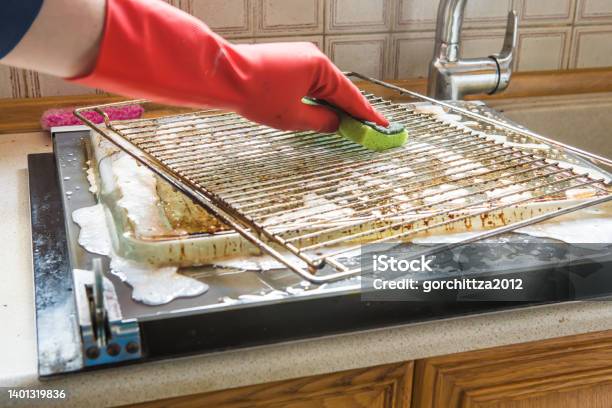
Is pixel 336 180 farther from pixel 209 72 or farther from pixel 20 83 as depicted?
pixel 20 83

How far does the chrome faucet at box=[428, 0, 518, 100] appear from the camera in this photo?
1274mm

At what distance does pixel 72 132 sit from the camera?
108 centimetres

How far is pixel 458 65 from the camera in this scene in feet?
4.24

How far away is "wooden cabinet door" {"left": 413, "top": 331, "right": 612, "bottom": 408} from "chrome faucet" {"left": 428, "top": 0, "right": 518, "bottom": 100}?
600 mm

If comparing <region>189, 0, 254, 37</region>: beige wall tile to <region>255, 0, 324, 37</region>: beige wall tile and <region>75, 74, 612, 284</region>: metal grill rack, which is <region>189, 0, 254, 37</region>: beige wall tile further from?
<region>75, 74, 612, 284</region>: metal grill rack

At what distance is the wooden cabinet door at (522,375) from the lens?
2.49 ft

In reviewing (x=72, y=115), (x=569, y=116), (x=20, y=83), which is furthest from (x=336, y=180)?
(x=569, y=116)

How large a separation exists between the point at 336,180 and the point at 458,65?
53 centimetres

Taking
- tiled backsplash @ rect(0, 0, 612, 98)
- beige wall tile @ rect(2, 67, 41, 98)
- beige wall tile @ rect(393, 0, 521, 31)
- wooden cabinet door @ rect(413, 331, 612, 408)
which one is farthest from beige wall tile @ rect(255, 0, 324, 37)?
wooden cabinet door @ rect(413, 331, 612, 408)

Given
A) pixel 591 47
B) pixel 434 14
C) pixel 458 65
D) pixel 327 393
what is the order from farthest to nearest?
pixel 591 47 → pixel 434 14 → pixel 458 65 → pixel 327 393

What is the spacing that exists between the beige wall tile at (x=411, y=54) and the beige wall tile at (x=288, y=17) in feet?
0.50

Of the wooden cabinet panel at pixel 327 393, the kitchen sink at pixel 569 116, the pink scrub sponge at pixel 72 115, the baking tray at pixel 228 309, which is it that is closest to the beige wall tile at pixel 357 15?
the kitchen sink at pixel 569 116

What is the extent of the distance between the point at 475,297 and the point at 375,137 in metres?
0.29

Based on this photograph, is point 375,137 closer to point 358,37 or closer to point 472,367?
point 472,367
